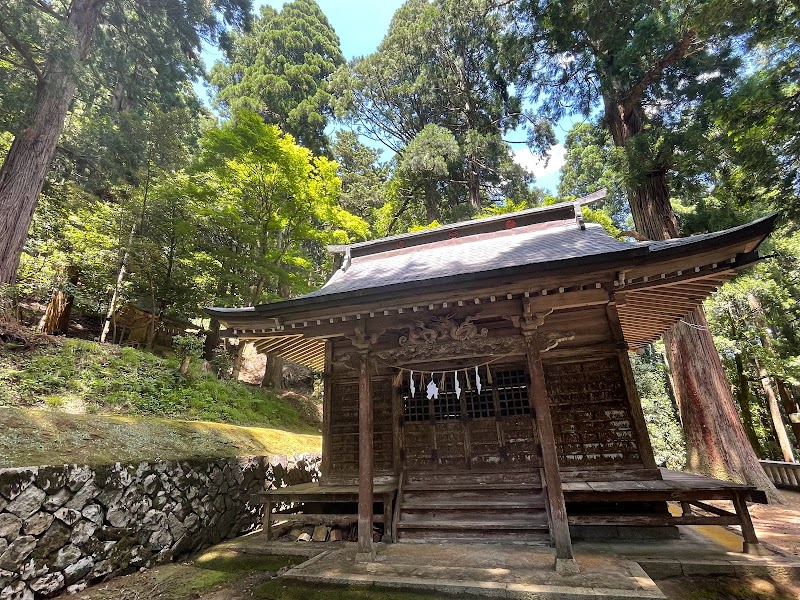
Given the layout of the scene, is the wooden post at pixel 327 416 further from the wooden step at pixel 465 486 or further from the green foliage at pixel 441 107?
the green foliage at pixel 441 107

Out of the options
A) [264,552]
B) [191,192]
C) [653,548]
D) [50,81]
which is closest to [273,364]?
[191,192]

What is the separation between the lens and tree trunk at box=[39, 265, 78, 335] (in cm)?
1040

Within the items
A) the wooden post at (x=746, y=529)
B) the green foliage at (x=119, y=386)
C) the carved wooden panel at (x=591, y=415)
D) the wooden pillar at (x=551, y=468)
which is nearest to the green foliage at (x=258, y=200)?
the green foliage at (x=119, y=386)

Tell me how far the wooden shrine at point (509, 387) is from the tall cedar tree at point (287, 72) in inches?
655

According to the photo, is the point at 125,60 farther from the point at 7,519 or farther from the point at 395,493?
the point at 395,493

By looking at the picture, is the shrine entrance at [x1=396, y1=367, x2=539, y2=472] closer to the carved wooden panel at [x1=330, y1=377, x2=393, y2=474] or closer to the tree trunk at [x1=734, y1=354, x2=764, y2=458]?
the carved wooden panel at [x1=330, y1=377, x2=393, y2=474]

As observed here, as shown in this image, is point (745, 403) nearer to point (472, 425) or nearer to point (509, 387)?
point (509, 387)

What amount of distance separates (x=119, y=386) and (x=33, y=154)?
273 inches

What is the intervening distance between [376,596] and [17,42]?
49.6ft

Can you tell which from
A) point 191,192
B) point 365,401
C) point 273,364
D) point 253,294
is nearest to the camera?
point 365,401

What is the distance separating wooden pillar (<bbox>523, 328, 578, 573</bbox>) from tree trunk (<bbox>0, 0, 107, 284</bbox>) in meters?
12.3

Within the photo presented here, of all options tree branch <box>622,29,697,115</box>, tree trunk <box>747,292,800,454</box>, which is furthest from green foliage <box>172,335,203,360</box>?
tree trunk <box>747,292,800,454</box>

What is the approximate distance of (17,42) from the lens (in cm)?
952

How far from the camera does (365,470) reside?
5.62m
